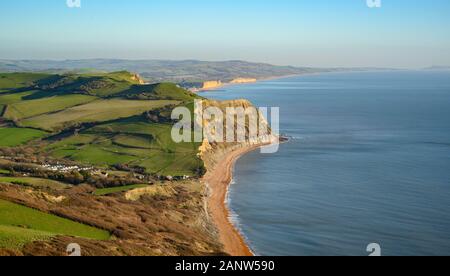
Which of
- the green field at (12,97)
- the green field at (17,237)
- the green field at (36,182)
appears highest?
the green field at (12,97)

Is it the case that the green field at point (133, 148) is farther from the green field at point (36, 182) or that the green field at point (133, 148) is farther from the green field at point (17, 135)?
the green field at point (36, 182)

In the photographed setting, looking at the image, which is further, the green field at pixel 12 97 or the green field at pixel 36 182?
the green field at pixel 12 97

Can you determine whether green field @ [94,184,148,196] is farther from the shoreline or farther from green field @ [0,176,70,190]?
the shoreline

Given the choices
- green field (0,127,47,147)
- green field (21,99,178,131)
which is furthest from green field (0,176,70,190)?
green field (21,99,178,131)

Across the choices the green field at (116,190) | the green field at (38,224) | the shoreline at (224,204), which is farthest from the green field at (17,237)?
the green field at (116,190)

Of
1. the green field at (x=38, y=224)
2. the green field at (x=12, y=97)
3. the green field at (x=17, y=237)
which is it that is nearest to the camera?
the green field at (x=17, y=237)
